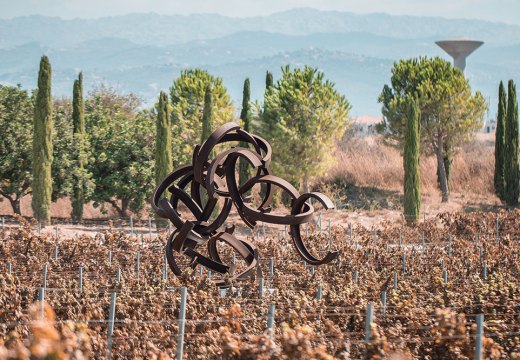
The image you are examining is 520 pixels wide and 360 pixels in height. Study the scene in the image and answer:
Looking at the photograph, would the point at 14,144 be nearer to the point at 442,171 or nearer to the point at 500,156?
the point at 442,171

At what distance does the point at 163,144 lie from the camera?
31.8 m

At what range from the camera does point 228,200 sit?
16531 millimetres

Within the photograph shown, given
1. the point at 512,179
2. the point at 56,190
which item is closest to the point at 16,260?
the point at 56,190

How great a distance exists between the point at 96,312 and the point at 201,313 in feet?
5.28

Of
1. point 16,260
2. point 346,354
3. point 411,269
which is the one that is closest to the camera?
point 346,354

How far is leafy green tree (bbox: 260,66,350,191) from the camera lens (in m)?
34.3

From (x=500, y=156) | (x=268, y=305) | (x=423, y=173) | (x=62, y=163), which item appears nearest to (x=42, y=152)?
(x=62, y=163)

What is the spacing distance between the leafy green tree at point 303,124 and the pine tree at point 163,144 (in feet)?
14.6

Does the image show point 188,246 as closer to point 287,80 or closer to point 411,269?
point 411,269

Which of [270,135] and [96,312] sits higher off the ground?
[270,135]

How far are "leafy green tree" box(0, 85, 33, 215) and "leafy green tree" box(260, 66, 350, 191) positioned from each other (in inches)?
357

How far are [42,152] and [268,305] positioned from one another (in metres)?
17.7

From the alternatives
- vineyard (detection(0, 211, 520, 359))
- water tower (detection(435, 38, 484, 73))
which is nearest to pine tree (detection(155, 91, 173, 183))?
vineyard (detection(0, 211, 520, 359))

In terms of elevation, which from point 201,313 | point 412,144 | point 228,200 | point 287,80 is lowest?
point 201,313
